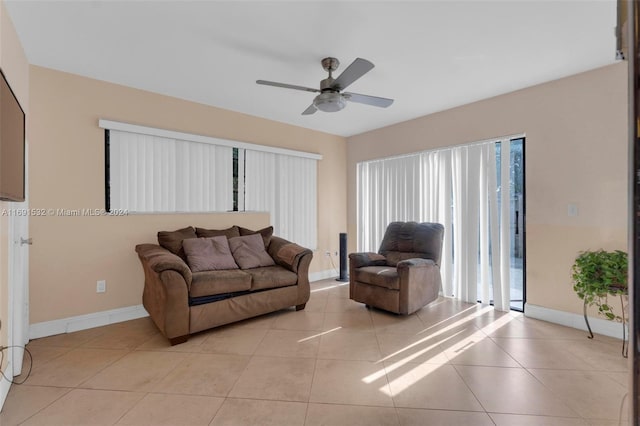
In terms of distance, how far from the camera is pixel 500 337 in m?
2.76

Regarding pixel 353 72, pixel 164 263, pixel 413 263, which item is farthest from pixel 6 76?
pixel 413 263

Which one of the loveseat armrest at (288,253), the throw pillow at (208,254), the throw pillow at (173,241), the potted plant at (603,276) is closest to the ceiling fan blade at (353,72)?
the loveseat armrest at (288,253)

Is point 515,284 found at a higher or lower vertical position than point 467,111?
lower

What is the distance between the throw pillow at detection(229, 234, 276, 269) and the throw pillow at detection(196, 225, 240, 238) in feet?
0.52

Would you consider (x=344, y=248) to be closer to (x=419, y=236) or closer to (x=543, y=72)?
(x=419, y=236)

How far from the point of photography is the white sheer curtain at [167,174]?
3.26 metres

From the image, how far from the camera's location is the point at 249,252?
350 centimetres

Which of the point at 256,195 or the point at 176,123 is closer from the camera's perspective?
the point at 176,123

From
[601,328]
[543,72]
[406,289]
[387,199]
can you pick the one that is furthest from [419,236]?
[543,72]

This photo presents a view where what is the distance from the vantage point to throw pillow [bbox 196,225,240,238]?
3539 mm

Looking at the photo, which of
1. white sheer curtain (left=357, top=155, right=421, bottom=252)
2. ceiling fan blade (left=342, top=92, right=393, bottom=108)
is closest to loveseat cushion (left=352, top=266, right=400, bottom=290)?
white sheer curtain (left=357, top=155, right=421, bottom=252)

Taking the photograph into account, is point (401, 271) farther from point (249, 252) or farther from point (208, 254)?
point (208, 254)

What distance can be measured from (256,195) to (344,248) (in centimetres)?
175

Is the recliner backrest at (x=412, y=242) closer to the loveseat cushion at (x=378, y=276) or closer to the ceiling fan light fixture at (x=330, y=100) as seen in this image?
the loveseat cushion at (x=378, y=276)
